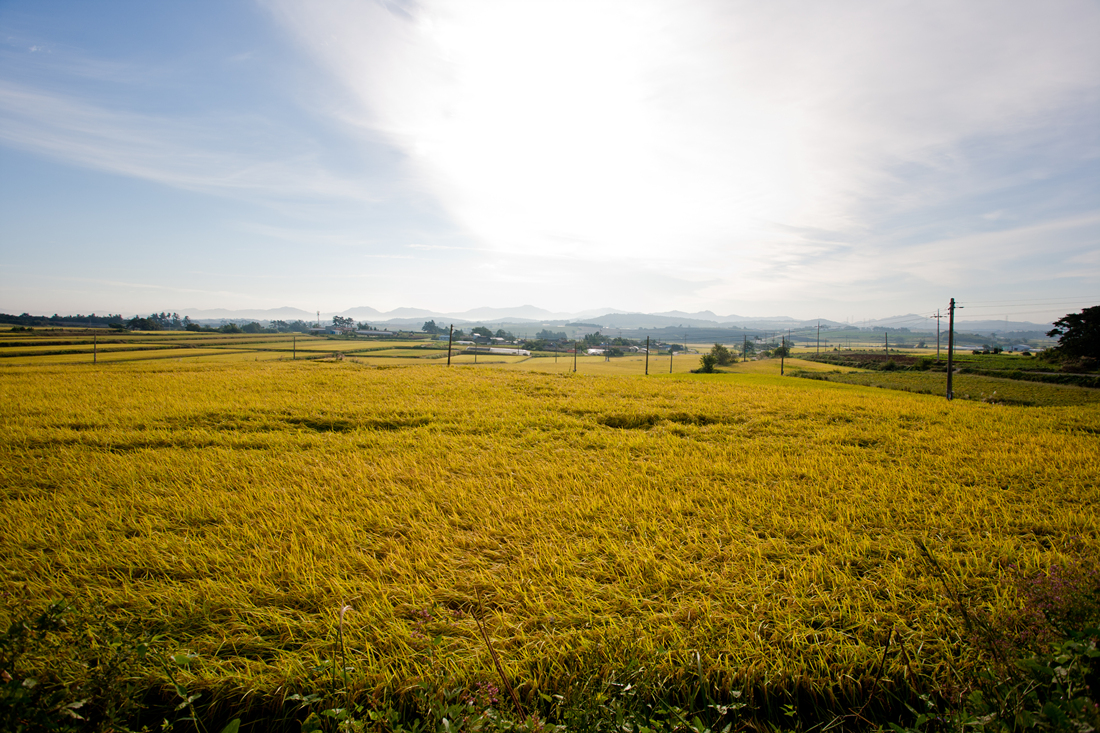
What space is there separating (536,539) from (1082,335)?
60109 millimetres

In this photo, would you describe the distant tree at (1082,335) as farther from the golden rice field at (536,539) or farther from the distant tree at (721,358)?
the golden rice field at (536,539)

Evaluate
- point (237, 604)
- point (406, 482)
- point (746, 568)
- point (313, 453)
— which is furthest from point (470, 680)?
point (313, 453)

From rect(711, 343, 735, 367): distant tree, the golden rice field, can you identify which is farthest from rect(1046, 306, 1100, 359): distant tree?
the golden rice field

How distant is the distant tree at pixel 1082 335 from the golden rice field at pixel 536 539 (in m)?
47.2

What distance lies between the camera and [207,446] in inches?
264

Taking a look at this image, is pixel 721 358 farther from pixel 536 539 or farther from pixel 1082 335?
pixel 536 539

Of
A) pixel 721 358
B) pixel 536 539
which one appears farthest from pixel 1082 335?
pixel 536 539

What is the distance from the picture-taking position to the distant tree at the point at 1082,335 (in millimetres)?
36250

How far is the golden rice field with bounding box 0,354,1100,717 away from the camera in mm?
2455

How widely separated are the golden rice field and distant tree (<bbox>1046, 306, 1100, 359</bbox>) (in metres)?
47.2

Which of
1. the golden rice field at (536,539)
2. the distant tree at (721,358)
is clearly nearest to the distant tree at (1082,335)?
the distant tree at (721,358)

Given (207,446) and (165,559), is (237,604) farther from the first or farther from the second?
(207,446)

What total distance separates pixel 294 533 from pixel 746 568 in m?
4.06

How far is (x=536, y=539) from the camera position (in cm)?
382
